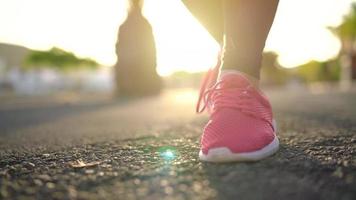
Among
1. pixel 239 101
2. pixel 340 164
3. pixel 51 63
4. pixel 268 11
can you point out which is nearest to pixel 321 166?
pixel 340 164

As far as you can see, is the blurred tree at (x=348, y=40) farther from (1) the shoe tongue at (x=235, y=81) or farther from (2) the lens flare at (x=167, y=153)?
(1) the shoe tongue at (x=235, y=81)

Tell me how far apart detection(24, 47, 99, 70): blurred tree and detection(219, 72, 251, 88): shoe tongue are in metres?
38.0

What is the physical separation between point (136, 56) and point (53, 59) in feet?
89.7

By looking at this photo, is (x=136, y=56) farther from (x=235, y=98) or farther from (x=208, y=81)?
(x=235, y=98)

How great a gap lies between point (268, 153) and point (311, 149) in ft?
0.85

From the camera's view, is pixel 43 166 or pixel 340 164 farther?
pixel 43 166

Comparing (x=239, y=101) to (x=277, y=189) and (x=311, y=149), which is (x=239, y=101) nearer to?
(x=311, y=149)

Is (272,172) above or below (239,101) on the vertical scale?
below

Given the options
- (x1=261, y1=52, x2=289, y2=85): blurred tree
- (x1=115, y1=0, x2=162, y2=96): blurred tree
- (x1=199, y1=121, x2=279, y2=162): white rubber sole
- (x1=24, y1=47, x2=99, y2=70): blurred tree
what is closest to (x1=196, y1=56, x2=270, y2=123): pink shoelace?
(x1=199, y1=121, x2=279, y2=162): white rubber sole

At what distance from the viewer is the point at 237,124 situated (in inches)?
52.1

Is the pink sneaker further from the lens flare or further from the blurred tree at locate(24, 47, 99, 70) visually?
the blurred tree at locate(24, 47, 99, 70)

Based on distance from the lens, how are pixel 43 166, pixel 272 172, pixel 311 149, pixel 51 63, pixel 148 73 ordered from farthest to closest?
1. pixel 51 63
2. pixel 148 73
3. pixel 311 149
4. pixel 43 166
5. pixel 272 172

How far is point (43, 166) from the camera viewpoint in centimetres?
137

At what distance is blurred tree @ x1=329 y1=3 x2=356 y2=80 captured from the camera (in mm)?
23469
